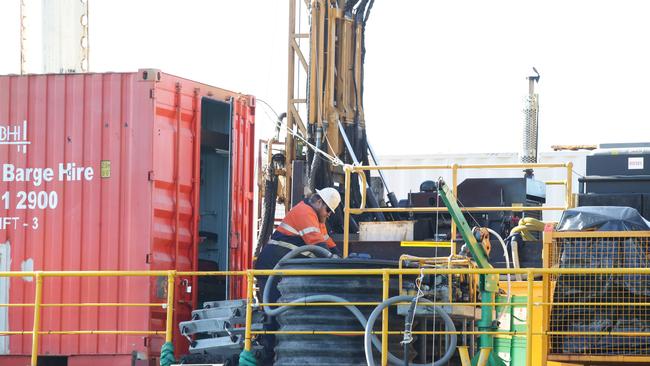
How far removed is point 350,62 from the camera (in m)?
18.2

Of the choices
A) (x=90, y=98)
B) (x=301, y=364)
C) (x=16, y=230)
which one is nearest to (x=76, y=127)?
(x=90, y=98)

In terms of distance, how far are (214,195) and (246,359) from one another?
384cm

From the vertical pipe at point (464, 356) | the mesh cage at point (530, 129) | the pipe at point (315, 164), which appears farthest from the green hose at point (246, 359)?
the mesh cage at point (530, 129)

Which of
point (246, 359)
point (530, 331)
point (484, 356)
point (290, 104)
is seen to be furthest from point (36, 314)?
point (290, 104)

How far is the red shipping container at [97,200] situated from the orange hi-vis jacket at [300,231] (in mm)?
1377

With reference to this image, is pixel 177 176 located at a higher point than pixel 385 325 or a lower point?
higher

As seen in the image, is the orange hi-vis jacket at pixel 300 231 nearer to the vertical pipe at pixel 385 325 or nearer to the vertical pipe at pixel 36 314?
the vertical pipe at pixel 385 325

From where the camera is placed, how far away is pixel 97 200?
13797 millimetres

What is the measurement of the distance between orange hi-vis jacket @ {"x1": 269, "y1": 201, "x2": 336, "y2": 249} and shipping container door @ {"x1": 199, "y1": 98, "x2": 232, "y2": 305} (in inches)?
58.8

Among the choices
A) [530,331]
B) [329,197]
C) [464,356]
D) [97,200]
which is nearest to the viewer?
[530,331]

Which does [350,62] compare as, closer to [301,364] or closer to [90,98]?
[90,98]

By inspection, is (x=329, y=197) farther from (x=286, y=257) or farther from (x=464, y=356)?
(x=464, y=356)

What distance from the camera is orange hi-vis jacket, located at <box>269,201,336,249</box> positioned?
44.2 feet

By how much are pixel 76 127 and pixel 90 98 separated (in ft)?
1.22
